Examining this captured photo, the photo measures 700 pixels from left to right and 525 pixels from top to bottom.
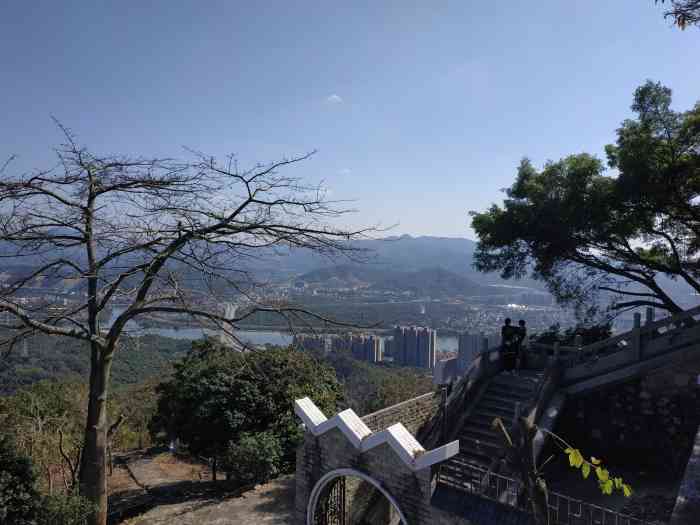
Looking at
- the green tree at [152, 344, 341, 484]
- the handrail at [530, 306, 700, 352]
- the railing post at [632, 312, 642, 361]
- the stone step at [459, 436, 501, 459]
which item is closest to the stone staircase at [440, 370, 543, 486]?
the stone step at [459, 436, 501, 459]

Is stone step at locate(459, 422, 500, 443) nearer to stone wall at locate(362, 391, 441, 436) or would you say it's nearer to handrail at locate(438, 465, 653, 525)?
stone wall at locate(362, 391, 441, 436)

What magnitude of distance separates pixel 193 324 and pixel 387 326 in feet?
9.47

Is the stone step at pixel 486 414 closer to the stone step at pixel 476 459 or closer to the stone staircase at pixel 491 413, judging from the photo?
the stone staircase at pixel 491 413

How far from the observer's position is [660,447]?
9.60 meters

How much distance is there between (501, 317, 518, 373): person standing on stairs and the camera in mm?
11896

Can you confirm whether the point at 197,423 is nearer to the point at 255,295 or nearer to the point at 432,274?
the point at 255,295

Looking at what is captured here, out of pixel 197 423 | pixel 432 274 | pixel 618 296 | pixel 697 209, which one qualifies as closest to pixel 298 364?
pixel 197 423

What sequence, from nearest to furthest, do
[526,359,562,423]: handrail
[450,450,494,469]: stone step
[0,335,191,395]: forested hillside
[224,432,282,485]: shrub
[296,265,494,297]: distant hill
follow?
[450,450,494,469]: stone step, [526,359,562,423]: handrail, [224,432,282,485]: shrub, [0,335,191,395]: forested hillside, [296,265,494,297]: distant hill

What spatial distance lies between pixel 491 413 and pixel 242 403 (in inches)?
246

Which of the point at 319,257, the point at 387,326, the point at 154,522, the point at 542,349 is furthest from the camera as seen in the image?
the point at 542,349

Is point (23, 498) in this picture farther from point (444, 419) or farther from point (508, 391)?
point (508, 391)

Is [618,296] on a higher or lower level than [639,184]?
lower

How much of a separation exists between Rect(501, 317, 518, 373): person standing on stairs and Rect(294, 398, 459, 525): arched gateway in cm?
484

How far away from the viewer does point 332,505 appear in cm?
799
